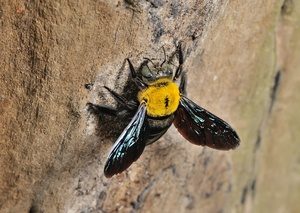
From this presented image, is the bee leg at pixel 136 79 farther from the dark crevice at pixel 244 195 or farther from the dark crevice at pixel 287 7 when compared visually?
the dark crevice at pixel 244 195

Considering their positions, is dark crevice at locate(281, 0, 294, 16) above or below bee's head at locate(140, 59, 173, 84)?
above

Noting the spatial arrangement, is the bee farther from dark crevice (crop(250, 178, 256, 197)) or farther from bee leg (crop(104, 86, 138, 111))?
dark crevice (crop(250, 178, 256, 197))

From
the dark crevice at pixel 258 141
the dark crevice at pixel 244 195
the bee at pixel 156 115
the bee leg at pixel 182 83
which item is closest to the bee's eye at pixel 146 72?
the bee at pixel 156 115

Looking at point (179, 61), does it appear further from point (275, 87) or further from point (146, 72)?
point (275, 87)

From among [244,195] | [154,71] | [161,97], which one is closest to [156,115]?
[161,97]

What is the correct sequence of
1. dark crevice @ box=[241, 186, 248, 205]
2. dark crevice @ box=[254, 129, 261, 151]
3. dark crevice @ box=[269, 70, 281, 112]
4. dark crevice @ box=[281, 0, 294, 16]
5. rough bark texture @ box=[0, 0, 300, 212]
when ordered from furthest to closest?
dark crevice @ box=[241, 186, 248, 205] → dark crevice @ box=[254, 129, 261, 151] → dark crevice @ box=[269, 70, 281, 112] → dark crevice @ box=[281, 0, 294, 16] → rough bark texture @ box=[0, 0, 300, 212]

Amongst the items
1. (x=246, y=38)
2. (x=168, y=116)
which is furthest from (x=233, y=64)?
(x=168, y=116)

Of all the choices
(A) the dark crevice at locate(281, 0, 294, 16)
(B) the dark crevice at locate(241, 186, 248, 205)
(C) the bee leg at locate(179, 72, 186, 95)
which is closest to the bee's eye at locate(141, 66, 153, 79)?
(C) the bee leg at locate(179, 72, 186, 95)

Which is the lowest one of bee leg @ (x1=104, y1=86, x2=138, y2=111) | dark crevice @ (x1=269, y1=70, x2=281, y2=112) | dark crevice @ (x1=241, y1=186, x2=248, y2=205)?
dark crevice @ (x1=241, y1=186, x2=248, y2=205)
